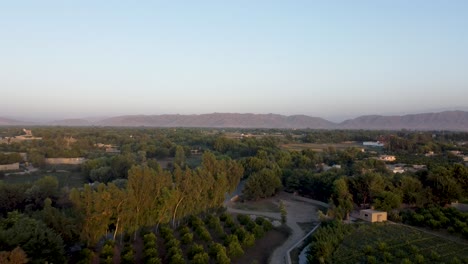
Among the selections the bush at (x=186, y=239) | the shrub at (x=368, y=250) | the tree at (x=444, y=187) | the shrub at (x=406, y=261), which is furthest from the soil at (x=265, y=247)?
the tree at (x=444, y=187)

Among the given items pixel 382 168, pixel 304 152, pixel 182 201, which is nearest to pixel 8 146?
pixel 304 152

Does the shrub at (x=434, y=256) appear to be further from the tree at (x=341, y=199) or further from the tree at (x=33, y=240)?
the tree at (x=33, y=240)

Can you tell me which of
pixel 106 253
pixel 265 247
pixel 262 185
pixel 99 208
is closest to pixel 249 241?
pixel 265 247

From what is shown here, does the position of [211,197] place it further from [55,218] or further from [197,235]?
[55,218]

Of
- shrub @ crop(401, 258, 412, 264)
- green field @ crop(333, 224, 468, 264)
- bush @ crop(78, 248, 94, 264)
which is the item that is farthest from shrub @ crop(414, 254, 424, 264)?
bush @ crop(78, 248, 94, 264)

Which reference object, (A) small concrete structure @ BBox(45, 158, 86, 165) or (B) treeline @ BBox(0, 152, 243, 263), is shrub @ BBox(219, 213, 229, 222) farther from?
(A) small concrete structure @ BBox(45, 158, 86, 165)

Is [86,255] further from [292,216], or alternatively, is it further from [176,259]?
[292,216]

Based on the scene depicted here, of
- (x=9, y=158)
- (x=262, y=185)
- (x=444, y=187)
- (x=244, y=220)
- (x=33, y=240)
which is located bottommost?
(x=244, y=220)
